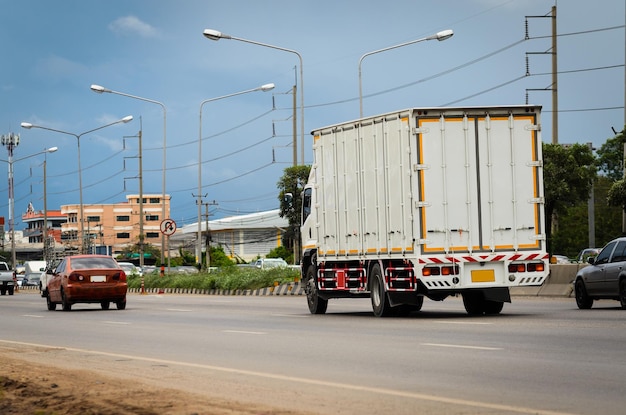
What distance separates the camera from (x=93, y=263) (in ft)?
117

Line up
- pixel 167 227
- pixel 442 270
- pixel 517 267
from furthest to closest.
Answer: pixel 167 227
pixel 517 267
pixel 442 270

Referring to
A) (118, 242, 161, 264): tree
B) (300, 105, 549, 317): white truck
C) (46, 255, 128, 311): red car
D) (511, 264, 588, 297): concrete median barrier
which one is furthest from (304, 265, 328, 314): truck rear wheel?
(118, 242, 161, 264): tree

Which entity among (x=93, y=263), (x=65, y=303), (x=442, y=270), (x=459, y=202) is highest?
(x=459, y=202)

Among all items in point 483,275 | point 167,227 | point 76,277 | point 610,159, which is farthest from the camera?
point 610,159

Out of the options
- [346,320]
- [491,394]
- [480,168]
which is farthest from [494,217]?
[491,394]

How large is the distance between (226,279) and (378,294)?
97.8 ft

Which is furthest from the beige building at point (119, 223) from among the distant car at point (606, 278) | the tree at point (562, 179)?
the distant car at point (606, 278)

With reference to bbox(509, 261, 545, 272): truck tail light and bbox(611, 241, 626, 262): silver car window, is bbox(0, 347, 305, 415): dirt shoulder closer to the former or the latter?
bbox(509, 261, 545, 272): truck tail light

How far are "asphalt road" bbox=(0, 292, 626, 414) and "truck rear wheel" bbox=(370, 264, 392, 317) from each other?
1.62 feet

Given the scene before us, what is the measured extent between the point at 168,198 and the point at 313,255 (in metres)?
168

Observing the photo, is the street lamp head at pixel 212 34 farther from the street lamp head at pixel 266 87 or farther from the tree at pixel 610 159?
the tree at pixel 610 159

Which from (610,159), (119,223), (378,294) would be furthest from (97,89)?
(119,223)

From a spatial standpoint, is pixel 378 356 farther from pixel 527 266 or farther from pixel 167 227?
pixel 167 227

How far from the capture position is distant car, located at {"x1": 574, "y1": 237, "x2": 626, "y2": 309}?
26.3 meters
